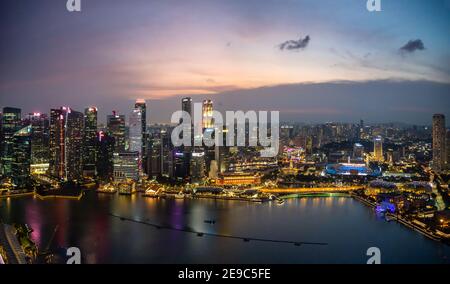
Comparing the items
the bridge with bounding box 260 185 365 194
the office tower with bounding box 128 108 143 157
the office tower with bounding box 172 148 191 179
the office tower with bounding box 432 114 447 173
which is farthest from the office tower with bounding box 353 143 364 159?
the office tower with bounding box 128 108 143 157

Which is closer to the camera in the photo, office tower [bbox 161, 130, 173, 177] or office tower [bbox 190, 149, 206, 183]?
office tower [bbox 190, 149, 206, 183]

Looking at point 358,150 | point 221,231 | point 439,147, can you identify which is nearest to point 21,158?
point 221,231

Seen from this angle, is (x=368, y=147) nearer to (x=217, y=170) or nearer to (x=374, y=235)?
(x=217, y=170)

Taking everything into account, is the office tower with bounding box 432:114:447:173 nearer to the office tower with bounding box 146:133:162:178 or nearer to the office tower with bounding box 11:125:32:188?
the office tower with bounding box 146:133:162:178

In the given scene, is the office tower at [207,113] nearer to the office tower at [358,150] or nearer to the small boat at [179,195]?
the small boat at [179,195]

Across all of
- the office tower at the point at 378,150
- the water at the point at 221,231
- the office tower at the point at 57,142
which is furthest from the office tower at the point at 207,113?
the office tower at the point at 378,150

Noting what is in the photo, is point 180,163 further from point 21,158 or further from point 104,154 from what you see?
point 21,158
